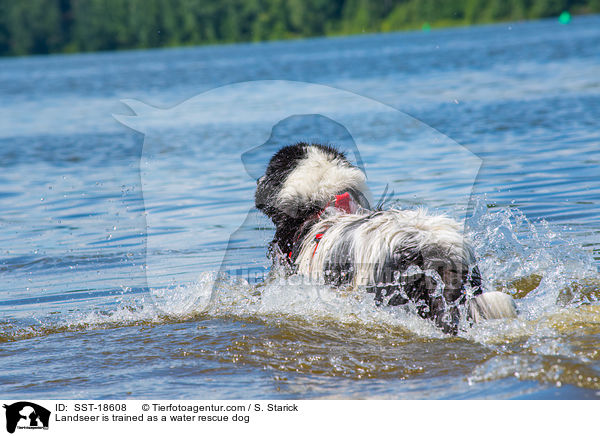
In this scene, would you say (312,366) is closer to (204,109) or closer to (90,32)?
(204,109)

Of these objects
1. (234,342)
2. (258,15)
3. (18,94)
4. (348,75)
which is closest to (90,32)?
(258,15)

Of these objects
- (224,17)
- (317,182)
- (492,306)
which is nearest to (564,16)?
(224,17)

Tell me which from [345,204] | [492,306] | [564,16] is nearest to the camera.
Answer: [492,306]

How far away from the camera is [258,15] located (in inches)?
2207

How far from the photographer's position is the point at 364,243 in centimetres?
417

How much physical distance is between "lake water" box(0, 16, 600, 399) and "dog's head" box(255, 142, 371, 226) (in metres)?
0.54

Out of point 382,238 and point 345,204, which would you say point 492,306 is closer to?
point 382,238

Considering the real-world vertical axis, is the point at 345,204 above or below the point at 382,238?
above

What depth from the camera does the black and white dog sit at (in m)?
3.91

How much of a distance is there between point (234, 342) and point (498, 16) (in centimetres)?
6240
